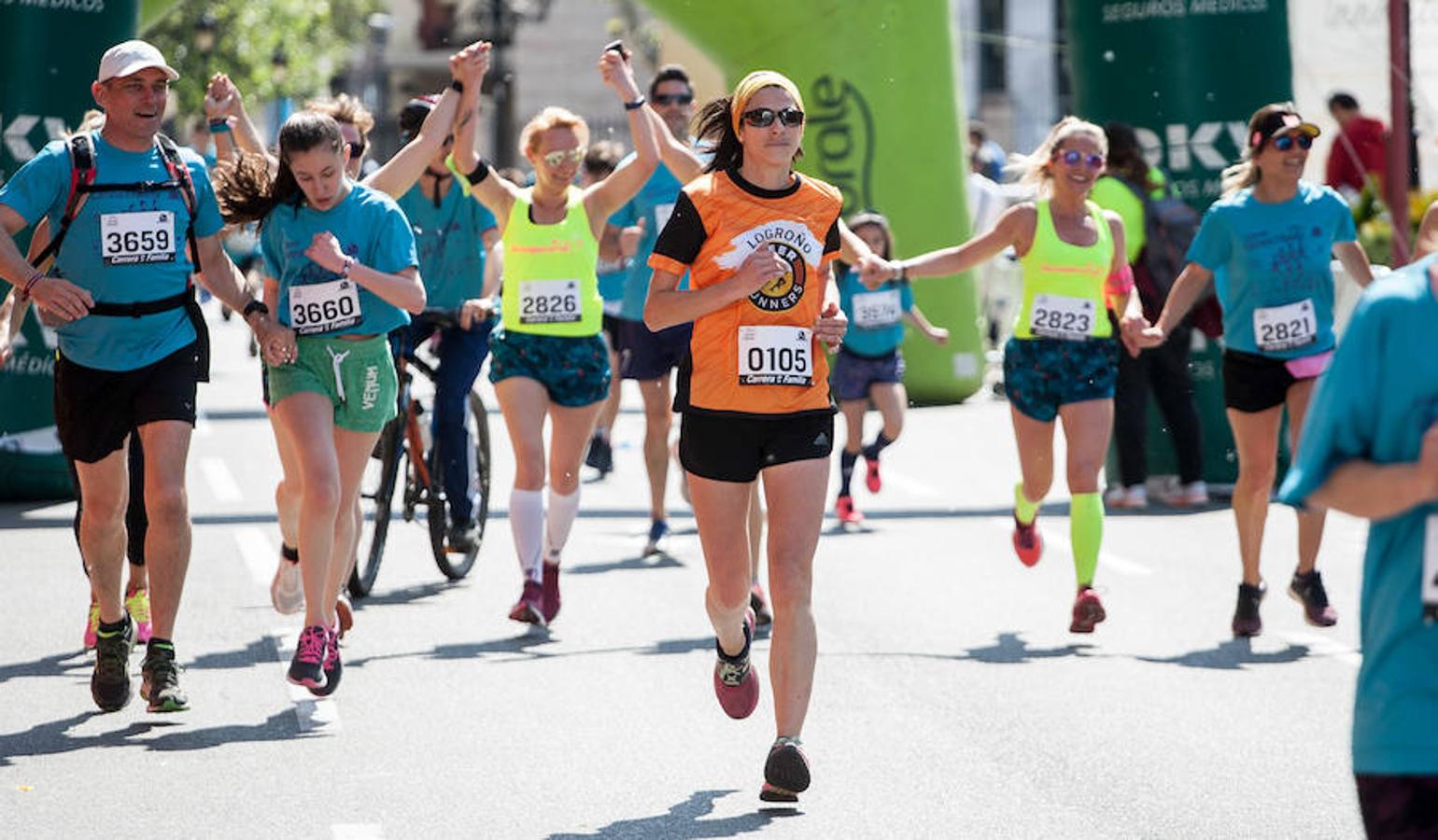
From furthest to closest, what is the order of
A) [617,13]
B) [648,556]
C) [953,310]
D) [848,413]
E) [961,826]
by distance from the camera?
[617,13]
[953,310]
[848,413]
[648,556]
[961,826]

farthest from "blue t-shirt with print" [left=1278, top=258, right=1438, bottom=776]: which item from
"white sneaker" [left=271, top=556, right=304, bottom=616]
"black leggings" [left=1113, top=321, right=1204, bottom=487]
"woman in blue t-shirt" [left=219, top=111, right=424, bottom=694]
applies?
"black leggings" [left=1113, top=321, right=1204, bottom=487]

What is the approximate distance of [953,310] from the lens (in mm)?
20078

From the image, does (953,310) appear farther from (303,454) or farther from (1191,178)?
(303,454)

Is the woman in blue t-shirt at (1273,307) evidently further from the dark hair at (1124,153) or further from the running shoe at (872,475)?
the running shoe at (872,475)

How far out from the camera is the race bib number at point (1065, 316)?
31.2 feet

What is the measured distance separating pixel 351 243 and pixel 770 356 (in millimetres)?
1806

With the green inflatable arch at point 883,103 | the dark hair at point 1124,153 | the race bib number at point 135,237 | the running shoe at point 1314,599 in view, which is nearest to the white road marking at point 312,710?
the race bib number at point 135,237

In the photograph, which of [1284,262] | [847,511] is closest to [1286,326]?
[1284,262]

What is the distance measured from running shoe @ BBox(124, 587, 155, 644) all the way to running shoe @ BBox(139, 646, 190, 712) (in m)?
0.95

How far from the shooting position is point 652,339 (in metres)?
11.4

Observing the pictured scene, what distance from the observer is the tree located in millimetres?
50656

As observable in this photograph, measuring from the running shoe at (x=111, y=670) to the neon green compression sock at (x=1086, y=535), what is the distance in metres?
3.49

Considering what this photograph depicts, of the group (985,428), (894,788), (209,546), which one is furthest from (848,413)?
(894,788)

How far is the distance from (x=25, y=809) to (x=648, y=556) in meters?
5.37
